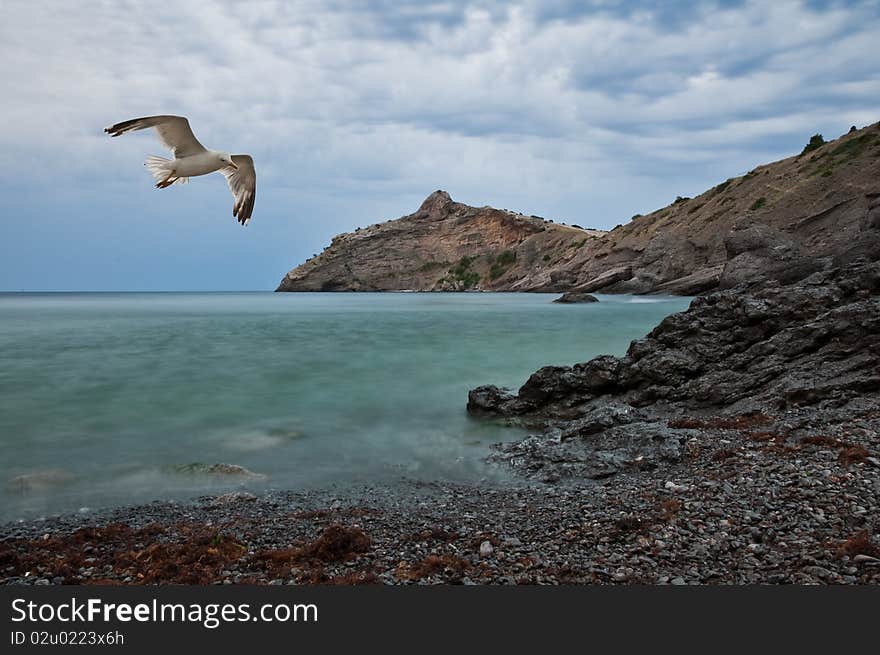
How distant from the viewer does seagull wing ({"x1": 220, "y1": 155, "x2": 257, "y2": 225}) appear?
38.0 feet

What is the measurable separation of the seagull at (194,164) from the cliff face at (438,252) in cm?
9798

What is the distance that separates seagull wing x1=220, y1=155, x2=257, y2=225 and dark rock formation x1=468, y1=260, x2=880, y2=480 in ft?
21.6

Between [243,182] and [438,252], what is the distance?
11940 centimetres

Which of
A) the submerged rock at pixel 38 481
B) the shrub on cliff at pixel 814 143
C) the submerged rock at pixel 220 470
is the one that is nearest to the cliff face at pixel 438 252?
the shrub on cliff at pixel 814 143

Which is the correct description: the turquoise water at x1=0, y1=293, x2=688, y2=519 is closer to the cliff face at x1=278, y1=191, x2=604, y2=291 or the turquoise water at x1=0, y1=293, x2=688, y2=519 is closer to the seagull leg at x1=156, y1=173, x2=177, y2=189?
the seagull leg at x1=156, y1=173, x2=177, y2=189

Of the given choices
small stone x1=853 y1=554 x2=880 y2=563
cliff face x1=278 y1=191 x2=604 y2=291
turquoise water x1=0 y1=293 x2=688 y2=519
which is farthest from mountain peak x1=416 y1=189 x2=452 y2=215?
small stone x1=853 y1=554 x2=880 y2=563

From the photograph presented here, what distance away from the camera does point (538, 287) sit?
93.1 m

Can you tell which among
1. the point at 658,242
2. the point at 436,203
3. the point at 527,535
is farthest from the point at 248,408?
the point at 436,203

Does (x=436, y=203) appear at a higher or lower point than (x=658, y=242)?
higher

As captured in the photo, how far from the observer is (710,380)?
1211 centimetres

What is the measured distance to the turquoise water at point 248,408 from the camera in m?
9.82

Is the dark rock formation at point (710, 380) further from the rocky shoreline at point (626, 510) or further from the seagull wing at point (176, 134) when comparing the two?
the seagull wing at point (176, 134)

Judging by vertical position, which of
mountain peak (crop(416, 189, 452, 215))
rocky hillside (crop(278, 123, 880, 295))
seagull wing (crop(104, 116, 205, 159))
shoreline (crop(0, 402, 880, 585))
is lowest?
shoreline (crop(0, 402, 880, 585))

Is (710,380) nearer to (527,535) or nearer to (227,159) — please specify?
(527,535)
